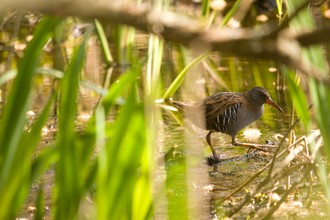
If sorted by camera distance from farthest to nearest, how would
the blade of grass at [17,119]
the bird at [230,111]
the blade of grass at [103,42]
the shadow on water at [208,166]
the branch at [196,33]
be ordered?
the blade of grass at [103,42] < the bird at [230,111] < the shadow on water at [208,166] < the blade of grass at [17,119] < the branch at [196,33]

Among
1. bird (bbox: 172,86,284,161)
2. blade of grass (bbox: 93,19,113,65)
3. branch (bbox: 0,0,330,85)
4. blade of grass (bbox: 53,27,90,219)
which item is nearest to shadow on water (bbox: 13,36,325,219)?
bird (bbox: 172,86,284,161)

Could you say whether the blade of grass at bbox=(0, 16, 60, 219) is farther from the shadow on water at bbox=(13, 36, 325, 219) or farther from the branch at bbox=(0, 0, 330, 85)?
the branch at bbox=(0, 0, 330, 85)

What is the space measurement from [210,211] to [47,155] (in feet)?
4.44

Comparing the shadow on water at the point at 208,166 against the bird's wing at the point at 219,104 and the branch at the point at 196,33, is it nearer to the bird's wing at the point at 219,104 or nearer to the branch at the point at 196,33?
the bird's wing at the point at 219,104

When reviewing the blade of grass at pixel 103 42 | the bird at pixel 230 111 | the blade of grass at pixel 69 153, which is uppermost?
the blade of grass at pixel 103 42

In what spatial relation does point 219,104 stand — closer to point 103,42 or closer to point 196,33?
point 103,42

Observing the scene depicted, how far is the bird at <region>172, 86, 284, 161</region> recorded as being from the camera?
3.88 meters

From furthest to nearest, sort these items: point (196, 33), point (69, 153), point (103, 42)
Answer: point (103, 42) → point (69, 153) → point (196, 33)

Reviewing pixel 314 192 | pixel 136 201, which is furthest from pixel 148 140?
pixel 314 192

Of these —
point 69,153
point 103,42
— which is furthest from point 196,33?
point 103,42

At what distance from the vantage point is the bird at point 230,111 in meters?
3.88

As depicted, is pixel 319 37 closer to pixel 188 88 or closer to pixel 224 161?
pixel 224 161

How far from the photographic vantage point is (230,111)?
392 cm

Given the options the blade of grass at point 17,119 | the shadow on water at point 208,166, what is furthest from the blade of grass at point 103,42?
the blade of grass at point 17,119
